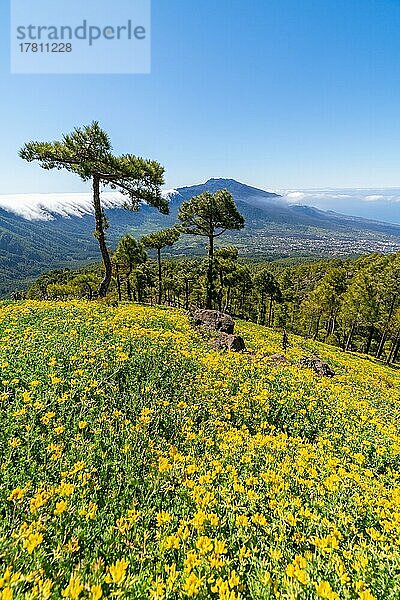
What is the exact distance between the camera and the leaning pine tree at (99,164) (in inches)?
660

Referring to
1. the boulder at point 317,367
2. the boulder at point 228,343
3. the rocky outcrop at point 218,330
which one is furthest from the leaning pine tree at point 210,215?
the boulder at point 317,367

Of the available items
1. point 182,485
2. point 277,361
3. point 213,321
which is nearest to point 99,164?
point 213,321

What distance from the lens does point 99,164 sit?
17266mm

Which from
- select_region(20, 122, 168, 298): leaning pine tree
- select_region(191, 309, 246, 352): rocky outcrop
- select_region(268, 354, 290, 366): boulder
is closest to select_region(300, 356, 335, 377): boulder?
select_region(268, 354, 290, 366): boulder

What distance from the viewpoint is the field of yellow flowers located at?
3035 millimetres

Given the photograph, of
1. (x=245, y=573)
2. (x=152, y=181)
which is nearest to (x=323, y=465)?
(x=245, y=573)

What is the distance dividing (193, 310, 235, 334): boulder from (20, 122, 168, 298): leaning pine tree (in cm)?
709

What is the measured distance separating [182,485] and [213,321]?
12028 mm

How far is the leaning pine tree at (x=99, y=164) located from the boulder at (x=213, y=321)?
Result: 23.3 feet

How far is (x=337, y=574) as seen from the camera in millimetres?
3135

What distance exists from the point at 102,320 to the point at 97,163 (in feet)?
33.4

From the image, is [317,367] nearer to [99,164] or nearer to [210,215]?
[99,164]

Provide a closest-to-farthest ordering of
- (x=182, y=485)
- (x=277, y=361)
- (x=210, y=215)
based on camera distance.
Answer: (x=182, y=485) < (x=277, y=361) < (x=210, y=215)

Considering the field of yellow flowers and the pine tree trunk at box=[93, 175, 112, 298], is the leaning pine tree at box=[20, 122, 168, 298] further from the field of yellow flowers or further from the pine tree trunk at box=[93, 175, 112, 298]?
the field of yellow flowers
